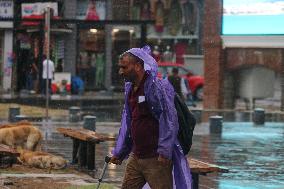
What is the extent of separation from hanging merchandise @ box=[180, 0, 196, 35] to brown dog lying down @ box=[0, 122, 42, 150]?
127 feet

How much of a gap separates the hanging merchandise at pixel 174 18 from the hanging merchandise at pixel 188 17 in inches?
11.7

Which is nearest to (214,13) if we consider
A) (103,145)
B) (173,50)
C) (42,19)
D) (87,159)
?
(42,19)

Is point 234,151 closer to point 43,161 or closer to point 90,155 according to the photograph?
point 90,155

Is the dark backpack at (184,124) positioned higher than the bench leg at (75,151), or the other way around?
the dark backpack at (184,124)

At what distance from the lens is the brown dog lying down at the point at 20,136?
1263cm

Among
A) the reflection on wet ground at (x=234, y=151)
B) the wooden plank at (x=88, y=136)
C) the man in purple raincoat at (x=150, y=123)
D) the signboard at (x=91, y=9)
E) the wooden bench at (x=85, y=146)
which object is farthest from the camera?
the signboard at (x=91, y=9)

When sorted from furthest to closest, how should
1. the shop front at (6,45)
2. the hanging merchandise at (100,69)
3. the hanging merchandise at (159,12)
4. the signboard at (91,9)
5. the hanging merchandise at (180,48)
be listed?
the hanging merchandise at (180,48)
the hanging merchandise at (159,12)
the signboard at (91,9)
the hanging merchandise at (100,69)
the shop front at (6,45)

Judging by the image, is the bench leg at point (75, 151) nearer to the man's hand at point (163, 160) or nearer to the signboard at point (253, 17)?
the man's hand at point (163, 160)

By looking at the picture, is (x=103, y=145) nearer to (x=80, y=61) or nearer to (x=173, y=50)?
(x=80, y=61)

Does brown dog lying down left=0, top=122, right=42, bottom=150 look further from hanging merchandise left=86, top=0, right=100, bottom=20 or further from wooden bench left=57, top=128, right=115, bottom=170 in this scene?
hanging merchandise left=86, top=0, right=100, bottom=20

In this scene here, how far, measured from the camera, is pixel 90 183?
10906mm

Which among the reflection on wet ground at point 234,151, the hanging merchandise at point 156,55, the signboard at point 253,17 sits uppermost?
the signboard at point 253,17

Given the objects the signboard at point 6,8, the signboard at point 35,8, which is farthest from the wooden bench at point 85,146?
the signboard at point 6,8

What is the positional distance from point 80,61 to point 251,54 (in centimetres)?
1564
